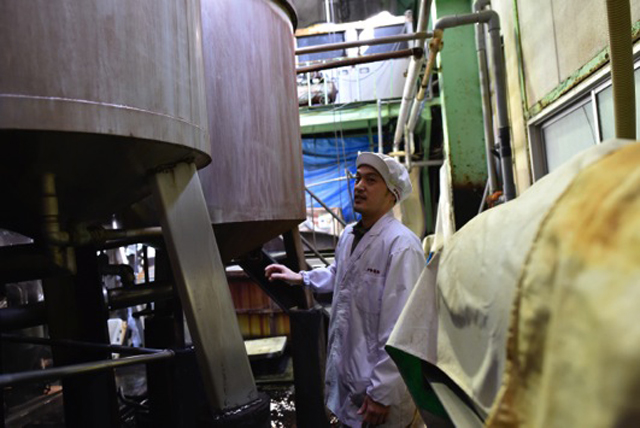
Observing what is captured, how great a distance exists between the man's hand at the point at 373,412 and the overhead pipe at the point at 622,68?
4.30 feet

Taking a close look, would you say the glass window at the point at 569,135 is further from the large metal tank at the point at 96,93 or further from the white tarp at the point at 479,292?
the large metal tank at the point at 96,93

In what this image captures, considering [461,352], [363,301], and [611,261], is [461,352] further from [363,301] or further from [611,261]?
[363,301]

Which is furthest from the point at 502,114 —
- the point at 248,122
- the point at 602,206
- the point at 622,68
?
the point at 602,206

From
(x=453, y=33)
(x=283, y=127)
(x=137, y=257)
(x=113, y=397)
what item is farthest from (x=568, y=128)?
(x=137, y=257)

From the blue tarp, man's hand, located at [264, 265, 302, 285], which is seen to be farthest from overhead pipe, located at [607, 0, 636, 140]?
the blue tarp

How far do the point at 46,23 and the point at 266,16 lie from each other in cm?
169

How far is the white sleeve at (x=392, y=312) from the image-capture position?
1.77 meters

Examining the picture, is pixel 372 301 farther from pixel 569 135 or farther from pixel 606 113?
pixel 569 135

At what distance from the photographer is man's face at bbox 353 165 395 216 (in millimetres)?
2213

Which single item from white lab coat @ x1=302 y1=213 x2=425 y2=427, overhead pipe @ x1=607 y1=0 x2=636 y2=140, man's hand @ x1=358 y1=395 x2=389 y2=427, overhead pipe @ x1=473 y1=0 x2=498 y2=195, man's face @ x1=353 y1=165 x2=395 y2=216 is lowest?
man's hand @ x1=358 y1=395 x2=389 y2=427

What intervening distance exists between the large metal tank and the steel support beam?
0.12 meters

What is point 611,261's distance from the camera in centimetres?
46

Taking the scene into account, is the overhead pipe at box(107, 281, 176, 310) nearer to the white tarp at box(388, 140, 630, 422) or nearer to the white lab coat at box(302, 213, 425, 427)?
the white lab coat at box(302, 213, 425, 427)

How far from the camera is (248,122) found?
2.36 meters
